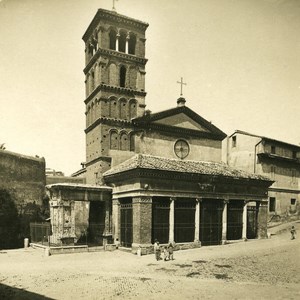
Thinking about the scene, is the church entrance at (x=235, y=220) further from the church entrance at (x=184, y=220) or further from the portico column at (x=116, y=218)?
the portico column at (x=116, y=218)

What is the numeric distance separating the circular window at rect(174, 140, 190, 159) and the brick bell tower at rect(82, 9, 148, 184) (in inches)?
143

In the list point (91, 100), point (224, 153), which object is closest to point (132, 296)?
point (91, 100)

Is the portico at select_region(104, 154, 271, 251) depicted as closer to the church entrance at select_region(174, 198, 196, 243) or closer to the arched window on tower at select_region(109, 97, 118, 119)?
the church entrance at select_region(174, 198, 196, 243)

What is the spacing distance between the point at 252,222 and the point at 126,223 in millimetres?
10578

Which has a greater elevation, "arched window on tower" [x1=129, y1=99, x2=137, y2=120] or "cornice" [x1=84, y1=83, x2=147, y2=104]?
"cornice" [x1=84, y1=83, x2=147, y2=104]

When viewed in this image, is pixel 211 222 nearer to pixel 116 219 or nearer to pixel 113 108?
pixel 116 219

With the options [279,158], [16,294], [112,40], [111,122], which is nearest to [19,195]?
[111,122]

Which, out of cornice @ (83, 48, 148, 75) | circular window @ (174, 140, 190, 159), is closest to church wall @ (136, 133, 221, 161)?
circular window @ (174, 140, 190, 159)

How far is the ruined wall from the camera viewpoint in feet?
81.4

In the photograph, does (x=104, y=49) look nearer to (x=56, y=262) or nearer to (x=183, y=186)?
(x=183, y=186)

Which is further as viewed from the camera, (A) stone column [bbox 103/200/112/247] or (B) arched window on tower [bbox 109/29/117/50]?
(B) arched window on tower [bbox 109/29/117/50]

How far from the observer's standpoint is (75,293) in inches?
441

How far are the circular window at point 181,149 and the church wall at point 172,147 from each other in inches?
10.6

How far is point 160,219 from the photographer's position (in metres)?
20.8
